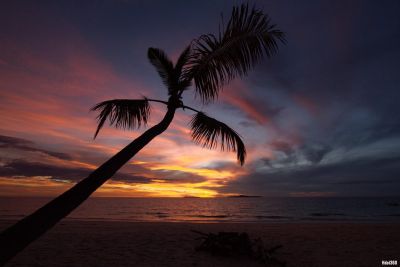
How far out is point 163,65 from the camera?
182 inches

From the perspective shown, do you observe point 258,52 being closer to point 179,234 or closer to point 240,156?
point 240,156

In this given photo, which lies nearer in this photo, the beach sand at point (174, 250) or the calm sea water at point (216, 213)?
the beach sand at point (174, 250)

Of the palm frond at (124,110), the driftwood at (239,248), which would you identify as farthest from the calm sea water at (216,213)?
the palm frond at (124,110)

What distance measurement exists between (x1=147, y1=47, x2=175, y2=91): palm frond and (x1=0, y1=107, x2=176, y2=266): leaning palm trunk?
1448 mm

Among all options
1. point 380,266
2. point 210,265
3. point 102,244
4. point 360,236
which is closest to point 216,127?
point 210,265

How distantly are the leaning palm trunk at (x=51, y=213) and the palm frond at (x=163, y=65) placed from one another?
145cm

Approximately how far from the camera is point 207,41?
157 inches

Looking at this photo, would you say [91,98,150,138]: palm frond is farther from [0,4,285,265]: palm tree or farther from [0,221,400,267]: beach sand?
→ [0,221,400,267]: beach sand

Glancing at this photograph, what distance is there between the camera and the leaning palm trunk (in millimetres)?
2295

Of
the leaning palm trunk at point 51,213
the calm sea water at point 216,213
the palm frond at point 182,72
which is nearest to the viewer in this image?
the leaning palm trunk at point 51,213

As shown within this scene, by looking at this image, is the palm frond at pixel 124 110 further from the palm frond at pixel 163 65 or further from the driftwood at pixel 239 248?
the driftwood at pixel 239 248

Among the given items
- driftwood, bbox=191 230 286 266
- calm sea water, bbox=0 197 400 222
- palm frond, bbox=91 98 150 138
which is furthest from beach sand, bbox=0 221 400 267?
calm sea water, bbox=0 197 400 222

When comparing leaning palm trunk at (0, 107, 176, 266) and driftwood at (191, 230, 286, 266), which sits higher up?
leaning palm trunk at (0, 107, 176, 266)

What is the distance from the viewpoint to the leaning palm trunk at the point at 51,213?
90.4 inches
